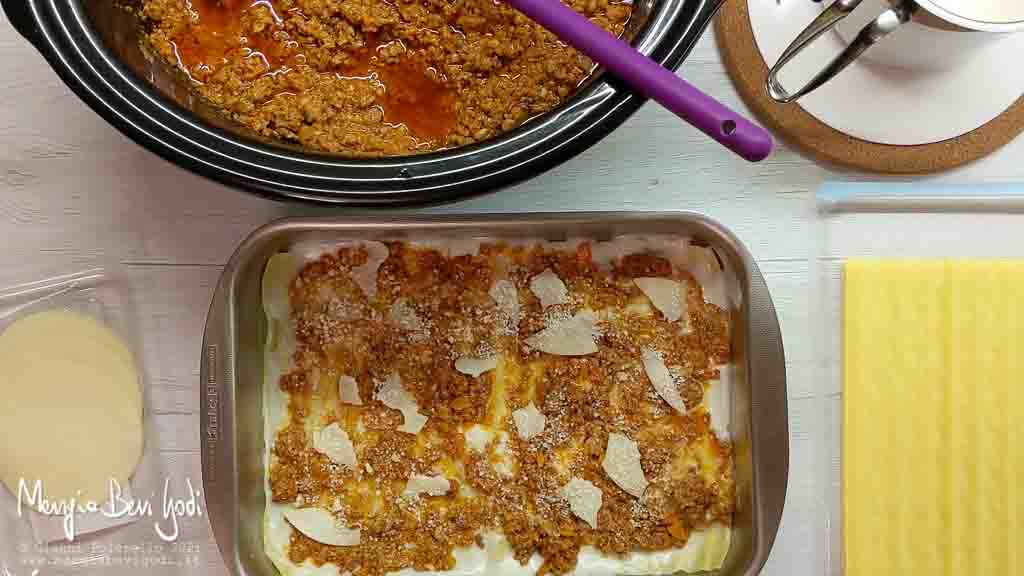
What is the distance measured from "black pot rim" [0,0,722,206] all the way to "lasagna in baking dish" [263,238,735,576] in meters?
0.25

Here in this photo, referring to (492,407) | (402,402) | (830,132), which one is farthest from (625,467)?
(830,132)

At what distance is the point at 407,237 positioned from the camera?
37.7 inches

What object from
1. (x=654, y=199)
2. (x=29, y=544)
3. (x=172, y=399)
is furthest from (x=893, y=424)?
(x=29, y=544)

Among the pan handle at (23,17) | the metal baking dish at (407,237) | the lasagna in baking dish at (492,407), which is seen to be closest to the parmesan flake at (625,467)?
the lasagna in baking dish at (492,407)

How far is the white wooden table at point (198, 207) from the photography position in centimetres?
96

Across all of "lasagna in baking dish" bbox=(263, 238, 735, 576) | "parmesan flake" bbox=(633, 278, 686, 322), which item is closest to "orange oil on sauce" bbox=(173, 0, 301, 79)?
"lasagna in baking dish" bbox=(263, 238, 735, 576)

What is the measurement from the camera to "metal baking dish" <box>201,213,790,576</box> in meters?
0.91

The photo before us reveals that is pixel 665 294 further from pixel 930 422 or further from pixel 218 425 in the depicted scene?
pixel 218 425

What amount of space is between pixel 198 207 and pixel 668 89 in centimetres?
58

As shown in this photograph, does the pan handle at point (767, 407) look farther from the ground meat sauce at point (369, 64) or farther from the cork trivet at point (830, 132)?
the ground meat sauce at point (369, 64)

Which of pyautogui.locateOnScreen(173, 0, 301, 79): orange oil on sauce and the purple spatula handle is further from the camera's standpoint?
pyautogui.locateOnScreen(173, 0, 301, 79): orange oil on sauce

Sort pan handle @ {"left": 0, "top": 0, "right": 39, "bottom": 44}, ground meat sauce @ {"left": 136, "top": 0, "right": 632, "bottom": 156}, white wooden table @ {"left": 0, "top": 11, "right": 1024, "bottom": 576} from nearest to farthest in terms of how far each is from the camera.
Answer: pan handle @ {"left": 0, "top": 0, "right": 39, "bottom": 44}, ground meat sauce @ {"left": 136, "top": 0, "right": 632, "bottom": 156}, white wooden table @ {"left": 0, "top": 11, "right": 1024, "bottom": 576}

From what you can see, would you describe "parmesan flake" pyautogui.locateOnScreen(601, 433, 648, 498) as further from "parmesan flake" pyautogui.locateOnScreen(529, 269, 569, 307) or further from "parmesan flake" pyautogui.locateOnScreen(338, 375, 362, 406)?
"parmesan flake" pyautogui.locateOnScreen(338, 375, 362, 406)

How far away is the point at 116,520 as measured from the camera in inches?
39.2
